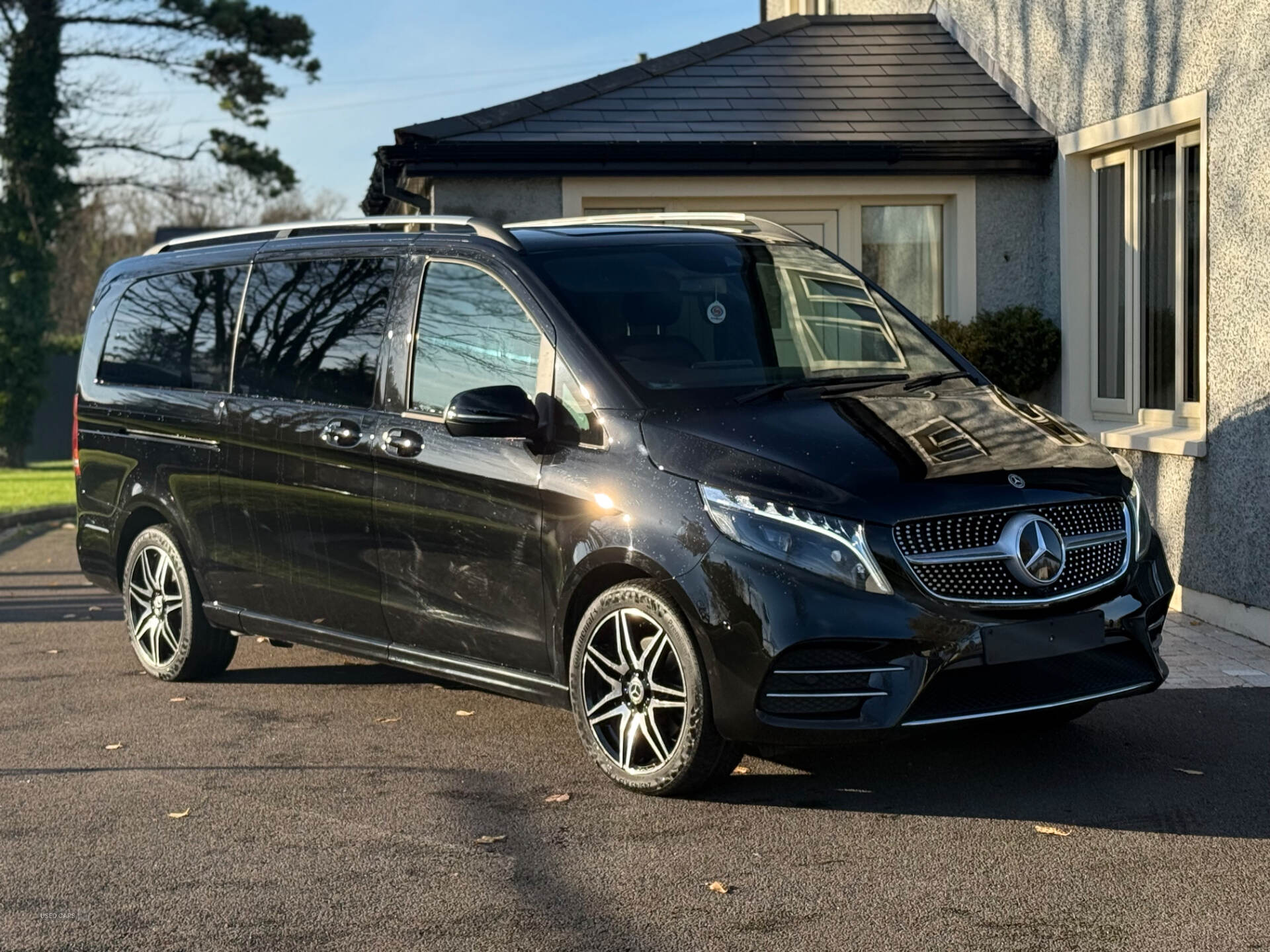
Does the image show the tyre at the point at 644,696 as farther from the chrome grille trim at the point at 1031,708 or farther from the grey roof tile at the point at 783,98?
the grey roof tile at the point at 783,98

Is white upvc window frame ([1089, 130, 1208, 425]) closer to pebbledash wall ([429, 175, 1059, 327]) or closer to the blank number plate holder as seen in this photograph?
pebbledash wall ([429, 175, 1059, 327])

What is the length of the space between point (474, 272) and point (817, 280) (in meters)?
1.48

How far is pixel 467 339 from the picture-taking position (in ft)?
21.2

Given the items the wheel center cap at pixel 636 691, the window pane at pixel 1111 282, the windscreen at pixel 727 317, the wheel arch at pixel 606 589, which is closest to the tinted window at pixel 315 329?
the windscreen at pixel 727 317

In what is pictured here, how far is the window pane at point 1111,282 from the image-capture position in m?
11.0

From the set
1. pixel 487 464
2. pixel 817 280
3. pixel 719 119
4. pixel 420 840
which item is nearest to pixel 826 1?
pixel 719 119

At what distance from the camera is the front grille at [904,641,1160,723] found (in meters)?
5.26

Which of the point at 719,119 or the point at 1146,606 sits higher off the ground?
the point at 719,119

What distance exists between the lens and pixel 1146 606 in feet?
18.7

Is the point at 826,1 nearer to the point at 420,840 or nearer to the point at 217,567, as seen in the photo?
the point at 217,567

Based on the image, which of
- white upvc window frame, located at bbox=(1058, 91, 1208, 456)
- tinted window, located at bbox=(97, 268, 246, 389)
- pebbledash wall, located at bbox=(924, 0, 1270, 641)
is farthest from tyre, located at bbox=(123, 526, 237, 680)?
white upvc window frame, located at bbox=(1058, 91, 1208, 456)

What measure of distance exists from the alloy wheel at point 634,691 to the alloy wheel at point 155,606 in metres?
2.96

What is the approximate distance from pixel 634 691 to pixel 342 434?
184 cm

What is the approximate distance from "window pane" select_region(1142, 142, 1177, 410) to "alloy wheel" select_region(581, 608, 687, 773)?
564 cm
